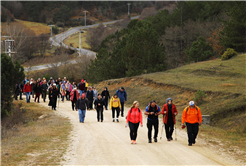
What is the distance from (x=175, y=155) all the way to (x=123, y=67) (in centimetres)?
3254

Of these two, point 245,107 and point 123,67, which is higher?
point 123,67

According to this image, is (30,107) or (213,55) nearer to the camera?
(30,107)

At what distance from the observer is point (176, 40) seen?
52875 mm

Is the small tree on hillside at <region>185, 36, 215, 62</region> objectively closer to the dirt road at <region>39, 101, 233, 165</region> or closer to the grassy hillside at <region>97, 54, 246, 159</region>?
the grassy hillside at <region>97, 54, 246, 159</region>

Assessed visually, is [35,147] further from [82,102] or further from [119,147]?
[82,102]

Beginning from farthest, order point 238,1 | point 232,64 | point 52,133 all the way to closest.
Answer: point 238,1
point 232,64
point 52,133

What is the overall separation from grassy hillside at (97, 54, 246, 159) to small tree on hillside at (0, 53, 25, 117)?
1125cm

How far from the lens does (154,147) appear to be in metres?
11.1

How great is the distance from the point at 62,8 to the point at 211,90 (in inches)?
4521

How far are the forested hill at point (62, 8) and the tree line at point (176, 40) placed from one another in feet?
241

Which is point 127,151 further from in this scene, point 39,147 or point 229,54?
point 229,54

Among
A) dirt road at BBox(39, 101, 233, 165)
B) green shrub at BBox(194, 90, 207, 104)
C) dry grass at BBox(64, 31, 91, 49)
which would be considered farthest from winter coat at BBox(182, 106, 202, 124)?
dry grass at BBox(64, 31, 91, 49)

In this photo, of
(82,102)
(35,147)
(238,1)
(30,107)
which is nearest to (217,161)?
(35,147)

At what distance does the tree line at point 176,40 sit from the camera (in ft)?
118
